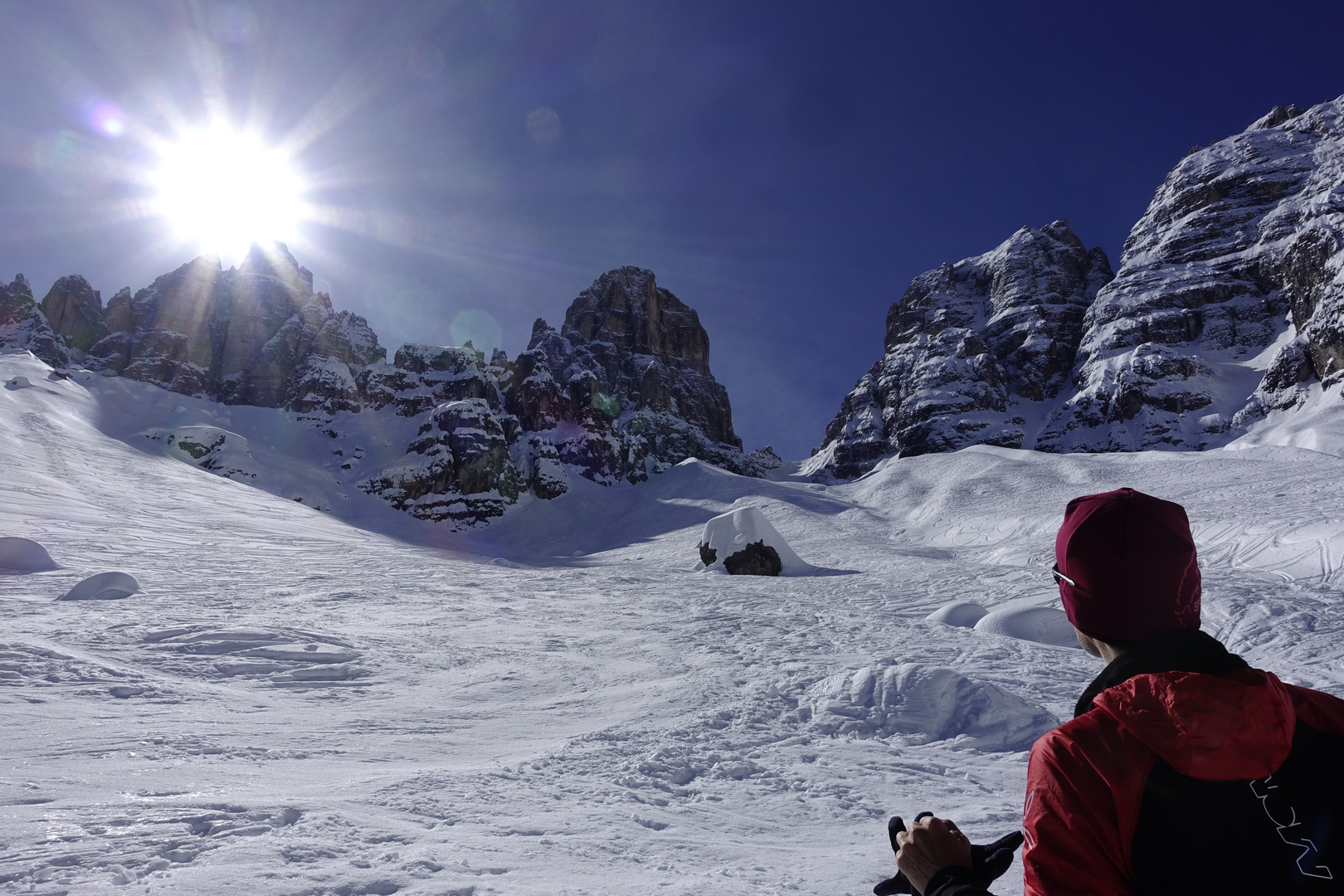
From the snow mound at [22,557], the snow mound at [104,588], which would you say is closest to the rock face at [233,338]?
the snow mound at [22,557]

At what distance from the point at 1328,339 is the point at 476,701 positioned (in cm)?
9047

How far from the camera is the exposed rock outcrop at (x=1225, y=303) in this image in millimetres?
69875

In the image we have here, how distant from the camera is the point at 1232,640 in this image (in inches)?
427

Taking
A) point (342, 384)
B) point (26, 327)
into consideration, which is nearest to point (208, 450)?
point (342, 384)

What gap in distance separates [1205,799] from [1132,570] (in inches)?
25.1

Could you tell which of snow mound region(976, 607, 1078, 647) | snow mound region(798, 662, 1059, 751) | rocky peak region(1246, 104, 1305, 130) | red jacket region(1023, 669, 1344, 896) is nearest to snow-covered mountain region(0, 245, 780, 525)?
snow mound region(976, 607, 1078, 647)

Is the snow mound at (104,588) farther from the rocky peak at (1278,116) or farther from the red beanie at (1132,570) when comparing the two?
the rocky peak at (1278,116)

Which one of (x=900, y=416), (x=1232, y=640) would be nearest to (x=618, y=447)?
(x=900, y=416)

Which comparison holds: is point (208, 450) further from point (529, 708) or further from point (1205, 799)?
point (1205, 799)

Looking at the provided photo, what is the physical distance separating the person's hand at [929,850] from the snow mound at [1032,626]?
11423mm

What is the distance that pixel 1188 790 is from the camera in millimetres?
1357

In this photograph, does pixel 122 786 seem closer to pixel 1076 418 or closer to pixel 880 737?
pixel 880 737

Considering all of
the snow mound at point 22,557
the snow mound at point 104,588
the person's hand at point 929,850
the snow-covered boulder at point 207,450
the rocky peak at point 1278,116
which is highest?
the rocky peak at point 1278,116

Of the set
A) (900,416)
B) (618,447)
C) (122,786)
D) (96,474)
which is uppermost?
(900,416)
